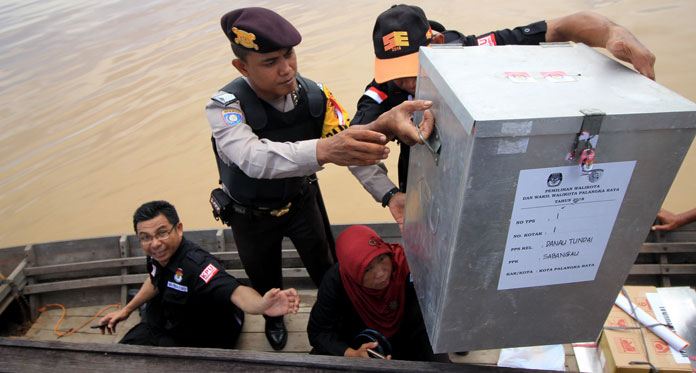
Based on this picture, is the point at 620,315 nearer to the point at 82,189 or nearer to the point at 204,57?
the point at 82,189

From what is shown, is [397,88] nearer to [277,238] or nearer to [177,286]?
[277,238]

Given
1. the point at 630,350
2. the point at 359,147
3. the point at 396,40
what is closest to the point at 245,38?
the point at 396,40

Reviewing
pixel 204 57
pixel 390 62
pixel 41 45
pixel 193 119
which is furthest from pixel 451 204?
pixel 41 45

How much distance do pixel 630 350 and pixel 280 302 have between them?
160 centimetres

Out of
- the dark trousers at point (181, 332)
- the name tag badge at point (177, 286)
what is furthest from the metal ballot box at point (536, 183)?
the dark trousers at point (181, 332)

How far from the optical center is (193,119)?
744 cm

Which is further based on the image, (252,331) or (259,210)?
(252,331)

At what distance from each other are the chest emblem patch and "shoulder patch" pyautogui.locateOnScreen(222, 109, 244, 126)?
91 cm

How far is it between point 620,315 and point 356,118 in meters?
1.62

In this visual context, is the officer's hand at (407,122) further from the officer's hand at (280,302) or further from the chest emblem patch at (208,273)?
the chest emblem patch at (208,273)

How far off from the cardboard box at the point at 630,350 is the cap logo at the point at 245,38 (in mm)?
2007

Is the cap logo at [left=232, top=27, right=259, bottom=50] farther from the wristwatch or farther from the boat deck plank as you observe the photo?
the boat deck plank

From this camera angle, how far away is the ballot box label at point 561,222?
896 mm

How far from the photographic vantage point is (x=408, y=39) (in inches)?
75.7
